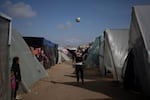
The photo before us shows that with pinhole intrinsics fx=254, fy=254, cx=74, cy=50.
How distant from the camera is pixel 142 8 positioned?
1070cm

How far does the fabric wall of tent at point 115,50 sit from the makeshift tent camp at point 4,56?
22.6ft

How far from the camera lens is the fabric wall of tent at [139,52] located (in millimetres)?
8859

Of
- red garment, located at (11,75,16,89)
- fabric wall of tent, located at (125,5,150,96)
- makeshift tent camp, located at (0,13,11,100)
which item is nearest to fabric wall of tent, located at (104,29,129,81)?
fabric wall of tent, located at (125,5,150,96)

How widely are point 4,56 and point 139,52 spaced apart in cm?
530

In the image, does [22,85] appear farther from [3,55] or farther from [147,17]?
[147,17]

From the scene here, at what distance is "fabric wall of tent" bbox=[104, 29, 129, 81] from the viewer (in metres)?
13.7

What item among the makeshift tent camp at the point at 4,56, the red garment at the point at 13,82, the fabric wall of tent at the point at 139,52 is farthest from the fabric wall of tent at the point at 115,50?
the makeshift tent camp at the point at 4,56

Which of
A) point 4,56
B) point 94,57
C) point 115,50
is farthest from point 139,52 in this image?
point 94,57

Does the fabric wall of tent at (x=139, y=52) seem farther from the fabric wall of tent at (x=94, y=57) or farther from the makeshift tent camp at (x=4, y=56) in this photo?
the fabric wall of tent at (x=94, y=57)

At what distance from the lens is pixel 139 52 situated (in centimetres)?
995

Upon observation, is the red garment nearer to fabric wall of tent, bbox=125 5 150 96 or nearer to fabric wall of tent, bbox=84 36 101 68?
fabric wall of tent, bbox=125 5 150 96

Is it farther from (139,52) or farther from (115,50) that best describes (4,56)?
(115,50)

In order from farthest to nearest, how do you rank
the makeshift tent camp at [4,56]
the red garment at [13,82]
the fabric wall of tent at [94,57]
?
the fabric wall of tent at [94,57] < the red garment at [13,82] < the makeshift tent camp at [4,56]

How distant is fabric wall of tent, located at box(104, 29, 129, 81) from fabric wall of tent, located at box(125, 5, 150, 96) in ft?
5.97
